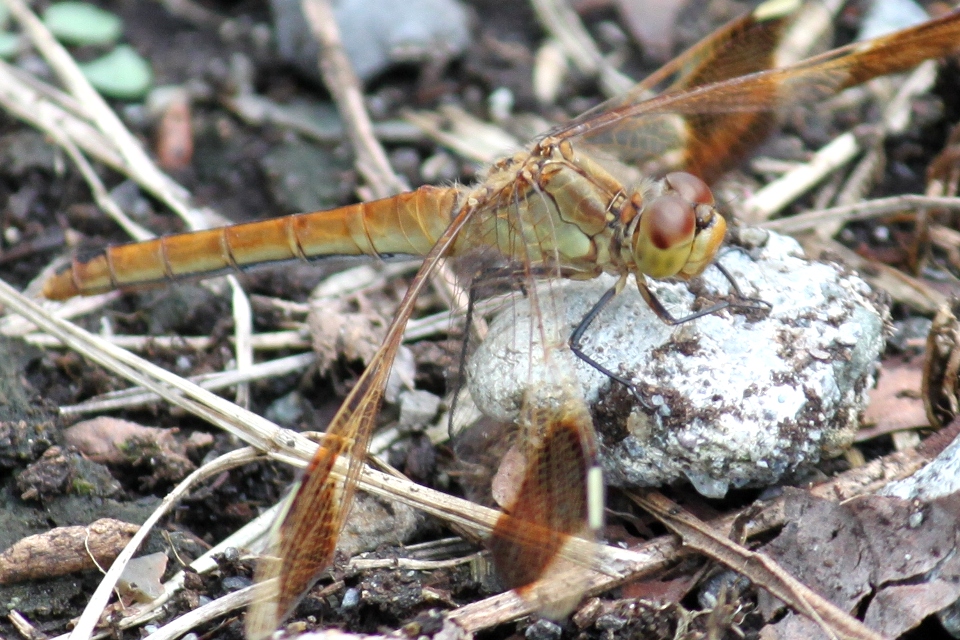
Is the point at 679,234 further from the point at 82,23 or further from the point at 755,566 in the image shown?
the point at 82,23

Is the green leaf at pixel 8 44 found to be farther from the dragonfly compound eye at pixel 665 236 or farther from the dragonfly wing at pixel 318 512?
the dragonfly compound eye at pixel 665 236

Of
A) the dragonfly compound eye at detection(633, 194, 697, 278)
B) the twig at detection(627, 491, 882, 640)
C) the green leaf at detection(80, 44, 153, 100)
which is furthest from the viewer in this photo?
the green leaf at detection(80, 44, 153, 100)

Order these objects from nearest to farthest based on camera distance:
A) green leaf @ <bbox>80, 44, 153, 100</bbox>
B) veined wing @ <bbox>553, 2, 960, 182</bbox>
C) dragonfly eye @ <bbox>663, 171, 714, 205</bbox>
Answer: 1. dragonfly eye @ <bbox>663, 171, 714, 205</bbox>
2. veined wing @ <bbox>553, 2, 960, 182</bbox>
3. green leaf @ <bbox>80, 44, 153, 100</bbox>

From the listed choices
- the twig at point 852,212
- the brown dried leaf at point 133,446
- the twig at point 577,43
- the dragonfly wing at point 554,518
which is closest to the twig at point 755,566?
the dragonfly wing at point 554,518

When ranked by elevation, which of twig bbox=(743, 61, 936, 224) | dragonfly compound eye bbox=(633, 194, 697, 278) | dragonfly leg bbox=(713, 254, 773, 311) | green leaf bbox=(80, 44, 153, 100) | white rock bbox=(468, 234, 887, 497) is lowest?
white rock bbox=(468, 234, 887, 497)

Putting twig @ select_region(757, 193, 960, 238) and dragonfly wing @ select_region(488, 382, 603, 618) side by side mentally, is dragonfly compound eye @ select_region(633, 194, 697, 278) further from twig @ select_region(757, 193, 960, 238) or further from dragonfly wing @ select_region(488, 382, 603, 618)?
twig @ select_region(757, 193, 960, 238)

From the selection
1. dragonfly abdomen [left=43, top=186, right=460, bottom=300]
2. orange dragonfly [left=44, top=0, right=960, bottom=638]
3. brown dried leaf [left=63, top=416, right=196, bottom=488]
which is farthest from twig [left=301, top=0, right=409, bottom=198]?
brown dried leaf [left=63, top=416, right=196, bottom=488]

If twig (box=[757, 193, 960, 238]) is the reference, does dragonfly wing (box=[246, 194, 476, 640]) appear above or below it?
below

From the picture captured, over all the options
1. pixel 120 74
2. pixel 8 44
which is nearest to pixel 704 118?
pixel 120 74
